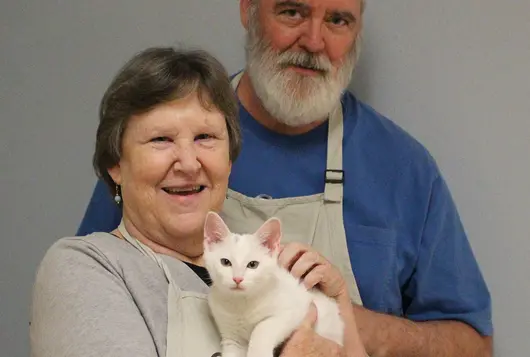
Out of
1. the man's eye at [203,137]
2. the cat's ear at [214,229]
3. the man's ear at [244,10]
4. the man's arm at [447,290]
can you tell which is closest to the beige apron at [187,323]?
the cat's ear at [214,229]

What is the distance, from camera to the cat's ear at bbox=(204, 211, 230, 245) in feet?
3.72

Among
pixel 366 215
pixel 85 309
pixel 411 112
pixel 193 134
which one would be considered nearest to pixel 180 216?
pixel 193 134

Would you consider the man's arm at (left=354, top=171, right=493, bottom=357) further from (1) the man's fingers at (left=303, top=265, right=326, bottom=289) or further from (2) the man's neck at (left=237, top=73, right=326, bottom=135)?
(1) the man's fingers at (left=303, top=265, right=326, bottom=289)

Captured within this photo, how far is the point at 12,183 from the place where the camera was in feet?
6.48

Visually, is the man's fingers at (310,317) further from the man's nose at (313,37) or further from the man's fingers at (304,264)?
the man's nose at (313,37)

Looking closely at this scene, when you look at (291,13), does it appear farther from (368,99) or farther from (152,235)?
(152,235)

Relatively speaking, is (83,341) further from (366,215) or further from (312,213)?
(366,215)

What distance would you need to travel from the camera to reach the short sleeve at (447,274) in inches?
65.2

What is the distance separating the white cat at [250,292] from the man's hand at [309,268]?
1.7 inches

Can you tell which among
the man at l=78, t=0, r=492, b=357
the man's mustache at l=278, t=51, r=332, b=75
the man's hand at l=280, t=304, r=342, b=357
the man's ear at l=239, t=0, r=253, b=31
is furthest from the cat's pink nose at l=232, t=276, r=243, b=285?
the man's ear at l=239, t=0, r=253, b=31

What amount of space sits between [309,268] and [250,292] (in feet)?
0.60

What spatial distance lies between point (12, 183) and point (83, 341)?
41.5 inches

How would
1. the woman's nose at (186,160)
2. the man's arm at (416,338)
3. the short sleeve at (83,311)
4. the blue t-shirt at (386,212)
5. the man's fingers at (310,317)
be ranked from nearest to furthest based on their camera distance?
the short sleeve at (83,311)
the man's fingers at (310,317)
the woman's nose at (186,160)
the man's arm at (416,338)
the blue t-shirt at (386,212)

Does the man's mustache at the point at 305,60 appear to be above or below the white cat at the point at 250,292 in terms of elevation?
above
